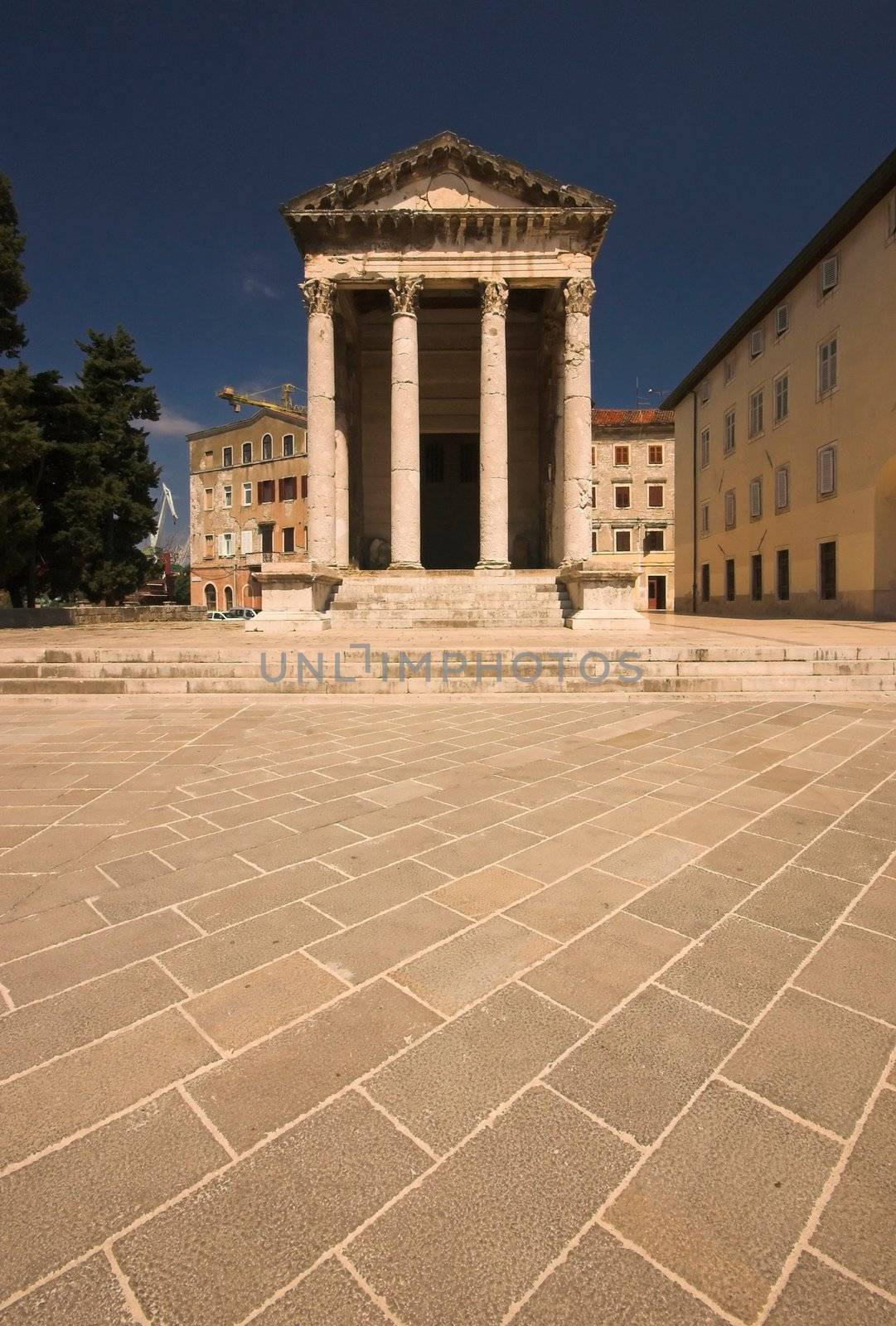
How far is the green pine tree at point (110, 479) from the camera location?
74.7ft

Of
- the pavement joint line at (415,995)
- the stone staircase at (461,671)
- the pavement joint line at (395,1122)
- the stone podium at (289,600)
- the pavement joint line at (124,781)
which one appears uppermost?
the stone podium at (289,600)

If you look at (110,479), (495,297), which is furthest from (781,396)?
(110,479)

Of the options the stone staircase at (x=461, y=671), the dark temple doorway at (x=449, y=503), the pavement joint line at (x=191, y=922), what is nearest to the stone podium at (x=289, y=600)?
the stone staircase at (x=461, y=671)

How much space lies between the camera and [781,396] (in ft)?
77.6

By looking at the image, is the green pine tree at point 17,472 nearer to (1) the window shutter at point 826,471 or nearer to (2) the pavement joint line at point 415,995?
(2) the pavement joint line at point 415,995

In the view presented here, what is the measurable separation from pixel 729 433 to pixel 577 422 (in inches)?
614

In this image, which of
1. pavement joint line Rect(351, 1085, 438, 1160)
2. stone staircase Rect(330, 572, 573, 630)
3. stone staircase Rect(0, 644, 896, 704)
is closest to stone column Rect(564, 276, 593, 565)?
stone staircase Rect(330, 572, 573, 630)

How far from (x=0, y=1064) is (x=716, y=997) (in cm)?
213

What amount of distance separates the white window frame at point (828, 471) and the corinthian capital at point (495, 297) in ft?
40.0

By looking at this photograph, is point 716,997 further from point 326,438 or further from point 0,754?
point 326,438

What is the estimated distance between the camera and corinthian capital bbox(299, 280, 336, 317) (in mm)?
16344

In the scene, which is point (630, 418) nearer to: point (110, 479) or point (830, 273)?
point (830, 273)

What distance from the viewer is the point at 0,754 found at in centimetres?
513

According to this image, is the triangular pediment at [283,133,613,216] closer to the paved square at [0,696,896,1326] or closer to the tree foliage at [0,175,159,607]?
the tree foliage at [0,175,159,607]
